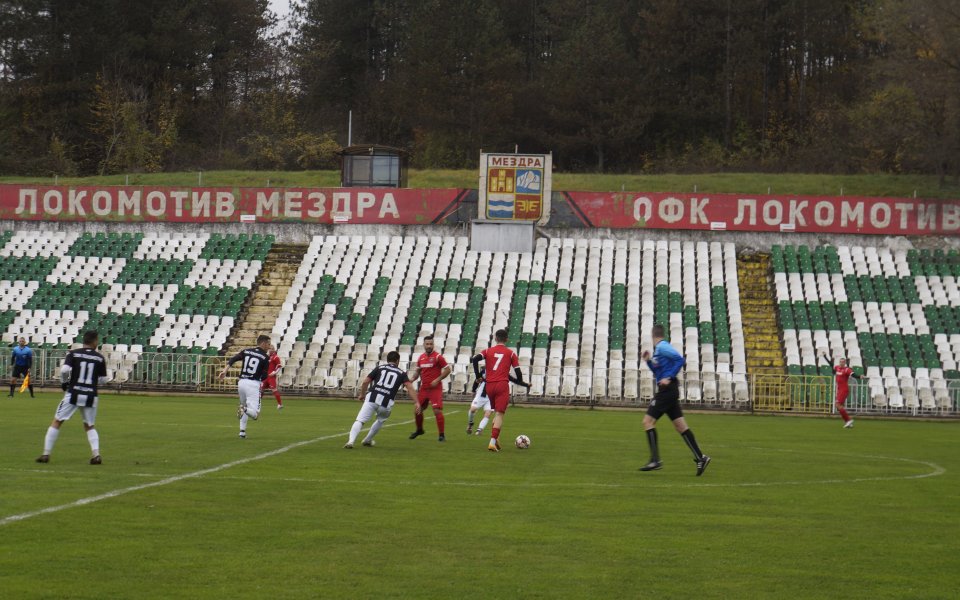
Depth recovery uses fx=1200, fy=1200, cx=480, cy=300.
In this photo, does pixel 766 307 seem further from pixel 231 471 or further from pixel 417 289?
pixel 231 471

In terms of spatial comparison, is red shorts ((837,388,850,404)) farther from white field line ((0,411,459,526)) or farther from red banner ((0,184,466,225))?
red banner ((0,184,466,225))

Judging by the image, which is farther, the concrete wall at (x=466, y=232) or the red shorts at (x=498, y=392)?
the concrete wall at (x=466, y=232)

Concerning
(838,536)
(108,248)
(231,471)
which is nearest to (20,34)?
(108,248)

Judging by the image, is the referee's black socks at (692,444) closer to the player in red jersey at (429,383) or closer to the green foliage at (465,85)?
the player in red jersey at (429,383)

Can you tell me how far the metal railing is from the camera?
39781 mm

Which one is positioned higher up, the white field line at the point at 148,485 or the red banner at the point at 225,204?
the red banner at the point at 225,204

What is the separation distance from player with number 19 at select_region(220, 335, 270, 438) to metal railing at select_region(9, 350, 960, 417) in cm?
1730

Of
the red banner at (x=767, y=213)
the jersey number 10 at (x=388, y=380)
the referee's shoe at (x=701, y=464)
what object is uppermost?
the red banner at (x=767, y=213)

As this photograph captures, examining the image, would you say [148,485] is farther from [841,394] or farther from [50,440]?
[841,394]

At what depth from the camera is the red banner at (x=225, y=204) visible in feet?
172

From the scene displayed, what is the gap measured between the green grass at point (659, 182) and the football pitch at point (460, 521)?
34444 mm

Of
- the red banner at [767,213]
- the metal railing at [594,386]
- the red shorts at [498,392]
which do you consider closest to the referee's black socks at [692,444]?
the red shorts at [498,392]

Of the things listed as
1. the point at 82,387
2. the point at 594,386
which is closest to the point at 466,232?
the point at 594,386

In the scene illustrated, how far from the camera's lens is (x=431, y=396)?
78.0ft
